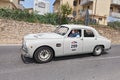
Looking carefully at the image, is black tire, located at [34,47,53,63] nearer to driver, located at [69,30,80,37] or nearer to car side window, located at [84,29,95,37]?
driver, located at [69,30,80,37]

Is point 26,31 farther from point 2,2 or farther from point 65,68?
point 2,2

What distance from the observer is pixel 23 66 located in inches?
262

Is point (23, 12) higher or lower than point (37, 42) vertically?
higher

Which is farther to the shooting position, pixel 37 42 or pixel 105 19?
pixel 105 19

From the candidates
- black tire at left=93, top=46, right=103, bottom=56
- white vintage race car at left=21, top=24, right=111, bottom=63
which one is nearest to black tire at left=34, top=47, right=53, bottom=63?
white vintage race car at left=21, top=24, right=111, bottom=63

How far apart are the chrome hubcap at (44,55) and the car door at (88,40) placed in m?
2.01

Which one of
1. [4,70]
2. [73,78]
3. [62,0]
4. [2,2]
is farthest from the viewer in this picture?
[62,0]

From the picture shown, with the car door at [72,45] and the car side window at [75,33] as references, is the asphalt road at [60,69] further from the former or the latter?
the car side window at [75,33]

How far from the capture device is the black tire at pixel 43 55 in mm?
7041

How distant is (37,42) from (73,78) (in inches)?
90.2

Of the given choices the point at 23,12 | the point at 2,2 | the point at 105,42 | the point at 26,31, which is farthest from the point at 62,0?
the point at 105,42

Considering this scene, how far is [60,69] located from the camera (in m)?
6.49

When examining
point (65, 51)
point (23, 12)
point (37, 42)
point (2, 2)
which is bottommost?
point (65, 51)

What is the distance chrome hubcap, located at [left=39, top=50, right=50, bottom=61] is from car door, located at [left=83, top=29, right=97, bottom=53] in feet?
6.60
